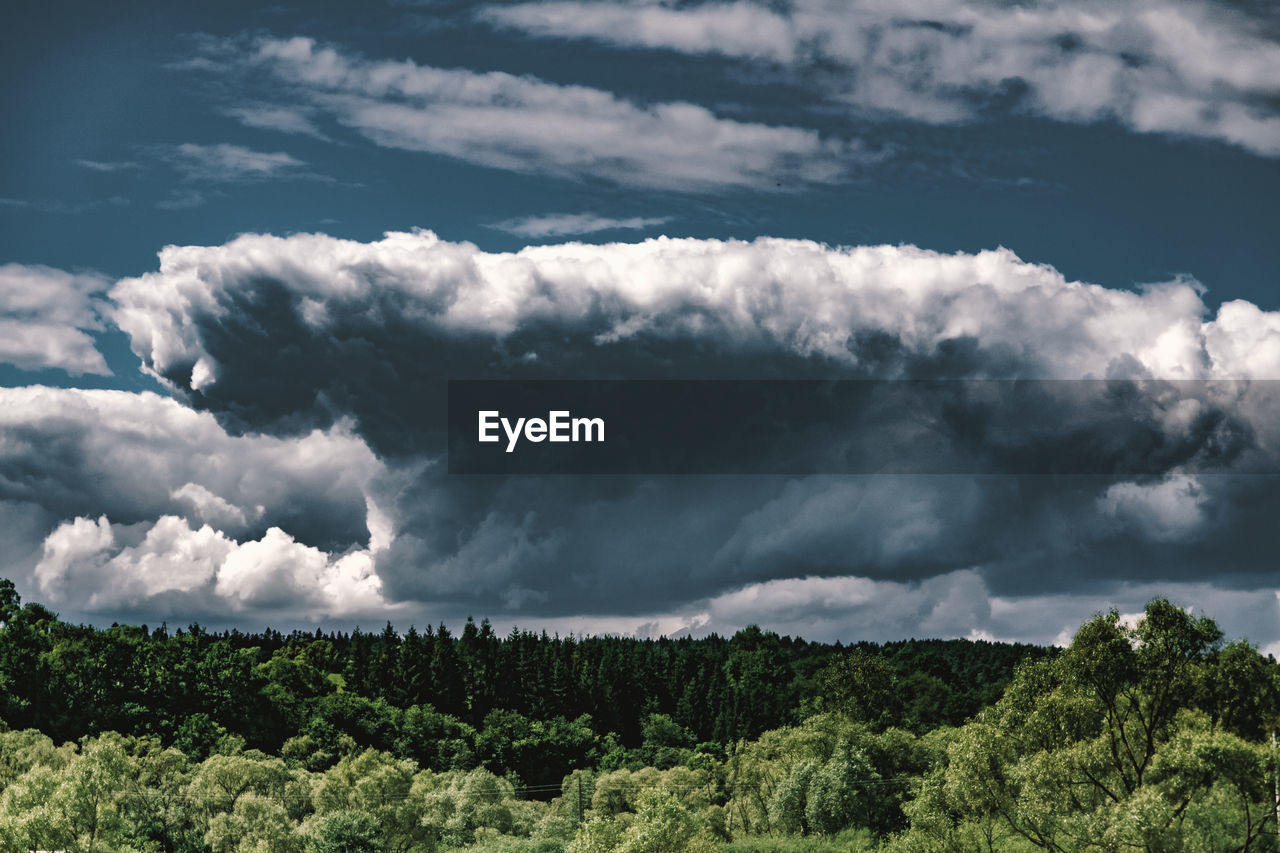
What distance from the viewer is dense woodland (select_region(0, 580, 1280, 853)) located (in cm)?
5597

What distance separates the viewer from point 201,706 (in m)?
133

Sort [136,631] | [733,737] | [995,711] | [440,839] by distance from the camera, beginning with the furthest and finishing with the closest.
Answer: [733,737], [136,631], [440,839], [995,711]

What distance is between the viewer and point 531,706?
178m

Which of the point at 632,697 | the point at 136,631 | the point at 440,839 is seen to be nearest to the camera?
the point at 440,839

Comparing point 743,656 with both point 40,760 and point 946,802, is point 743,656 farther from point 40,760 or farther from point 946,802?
point 946,802

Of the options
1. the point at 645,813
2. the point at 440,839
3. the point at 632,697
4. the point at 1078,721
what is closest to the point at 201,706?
the point at 440,839

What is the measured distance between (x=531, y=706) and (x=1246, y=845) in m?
137

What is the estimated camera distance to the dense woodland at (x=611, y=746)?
56.0 m

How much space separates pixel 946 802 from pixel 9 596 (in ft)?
341

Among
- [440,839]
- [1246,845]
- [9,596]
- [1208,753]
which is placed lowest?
[440,839]

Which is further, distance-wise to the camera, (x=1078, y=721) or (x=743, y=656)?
(x=743, y=656)

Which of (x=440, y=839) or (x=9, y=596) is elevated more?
(x=9, y=596)

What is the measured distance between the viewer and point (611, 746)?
166 metres

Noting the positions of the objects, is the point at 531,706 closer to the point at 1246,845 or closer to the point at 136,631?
the point at 136,631
